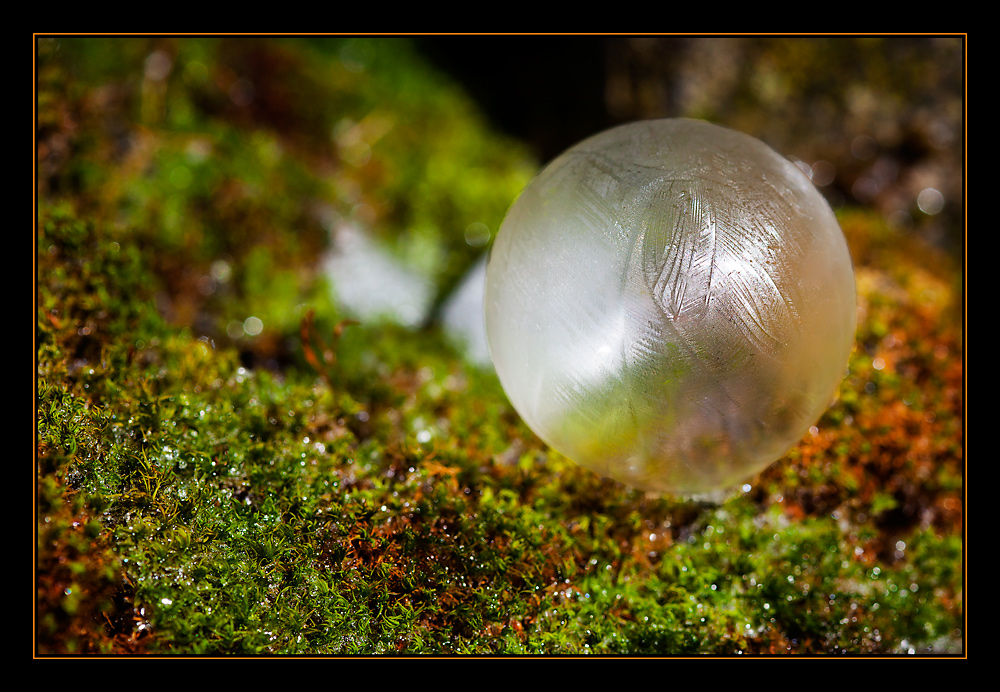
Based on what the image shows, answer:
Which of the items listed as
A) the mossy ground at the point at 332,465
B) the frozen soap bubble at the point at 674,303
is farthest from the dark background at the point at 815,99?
the frozen soap bubble at the point at 674,303

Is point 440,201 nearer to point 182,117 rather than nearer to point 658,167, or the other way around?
point 182,117

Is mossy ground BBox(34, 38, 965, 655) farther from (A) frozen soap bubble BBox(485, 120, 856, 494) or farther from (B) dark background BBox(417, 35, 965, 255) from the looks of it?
(B) dark background BBox(417, 35, 965, 255)

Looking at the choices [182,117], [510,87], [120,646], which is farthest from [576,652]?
[510,87]

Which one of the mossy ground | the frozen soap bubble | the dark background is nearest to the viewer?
the frozen soap bubble

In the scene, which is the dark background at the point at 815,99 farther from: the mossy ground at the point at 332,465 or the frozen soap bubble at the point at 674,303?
the frozen soap bubble at the point at 674,303

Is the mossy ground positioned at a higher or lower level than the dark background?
lower

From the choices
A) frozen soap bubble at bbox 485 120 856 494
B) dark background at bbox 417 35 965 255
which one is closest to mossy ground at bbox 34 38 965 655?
frozen soap bubble at bbox 485 120 856 494

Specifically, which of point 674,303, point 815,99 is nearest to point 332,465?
point 674,303
